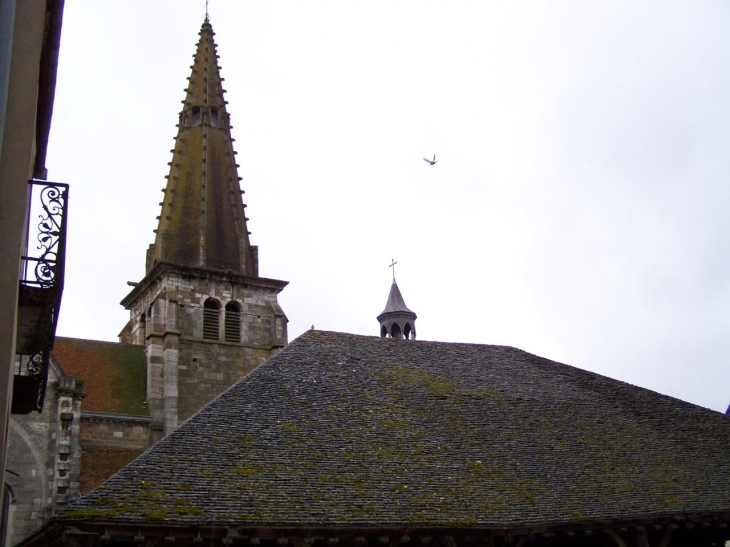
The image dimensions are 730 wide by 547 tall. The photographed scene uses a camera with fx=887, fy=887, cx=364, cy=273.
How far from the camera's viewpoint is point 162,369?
1139 inches

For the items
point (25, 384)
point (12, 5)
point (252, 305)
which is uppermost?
point (252, 305)

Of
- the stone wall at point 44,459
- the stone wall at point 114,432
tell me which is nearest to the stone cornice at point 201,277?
the stone wall at point 114,432

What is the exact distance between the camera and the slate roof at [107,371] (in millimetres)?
27344

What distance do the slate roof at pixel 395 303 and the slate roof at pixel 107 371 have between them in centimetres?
1683

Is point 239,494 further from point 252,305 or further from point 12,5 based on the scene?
→ point 252,305

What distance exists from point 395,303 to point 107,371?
62.9 feet

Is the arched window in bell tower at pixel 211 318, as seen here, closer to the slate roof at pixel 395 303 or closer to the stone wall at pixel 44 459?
the stone wall at pixel 44 459

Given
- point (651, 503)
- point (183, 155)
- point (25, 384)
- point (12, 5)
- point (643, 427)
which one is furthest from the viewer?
point (183, 155)

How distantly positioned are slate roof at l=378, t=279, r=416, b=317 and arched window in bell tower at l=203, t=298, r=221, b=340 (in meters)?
15.0

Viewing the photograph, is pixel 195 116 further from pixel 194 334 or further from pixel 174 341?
pixel 174 341

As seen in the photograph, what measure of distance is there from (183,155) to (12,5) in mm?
26974

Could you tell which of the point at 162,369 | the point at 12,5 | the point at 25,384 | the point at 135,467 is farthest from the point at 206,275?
the point at 12,5

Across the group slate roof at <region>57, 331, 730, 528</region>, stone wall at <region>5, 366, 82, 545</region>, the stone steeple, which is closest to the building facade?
stone wall at <region>5, 366, 82, 545</region>

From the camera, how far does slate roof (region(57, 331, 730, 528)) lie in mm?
11906
